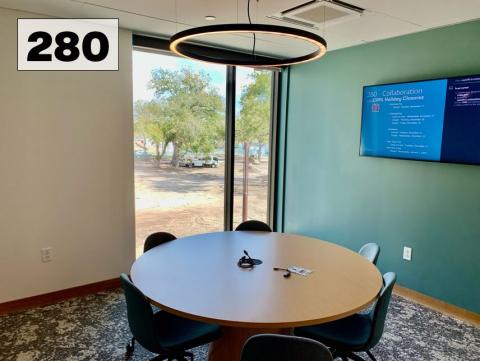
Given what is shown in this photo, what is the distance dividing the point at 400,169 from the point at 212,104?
7.24ft

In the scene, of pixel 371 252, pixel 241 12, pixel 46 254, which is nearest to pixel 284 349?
pixel 371 252

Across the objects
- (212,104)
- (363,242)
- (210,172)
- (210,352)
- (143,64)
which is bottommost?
(210,352)

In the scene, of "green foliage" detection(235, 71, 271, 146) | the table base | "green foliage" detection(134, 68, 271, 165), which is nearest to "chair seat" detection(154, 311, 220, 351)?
the table base

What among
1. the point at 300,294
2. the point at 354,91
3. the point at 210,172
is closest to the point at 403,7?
the point at 354,91

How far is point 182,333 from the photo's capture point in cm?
219

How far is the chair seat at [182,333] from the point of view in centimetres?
209

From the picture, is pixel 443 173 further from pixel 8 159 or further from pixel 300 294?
pixel 8 159

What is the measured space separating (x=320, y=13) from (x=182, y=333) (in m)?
2.57

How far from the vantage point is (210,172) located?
4.56 meters

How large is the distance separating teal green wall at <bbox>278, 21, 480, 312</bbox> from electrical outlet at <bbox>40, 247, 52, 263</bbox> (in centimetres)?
287

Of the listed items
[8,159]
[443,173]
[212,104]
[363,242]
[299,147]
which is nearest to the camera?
[8,159]

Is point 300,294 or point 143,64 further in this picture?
point 143,64

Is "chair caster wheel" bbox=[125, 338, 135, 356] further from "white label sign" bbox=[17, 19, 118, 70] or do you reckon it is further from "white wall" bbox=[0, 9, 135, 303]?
"white label sign" bbox=[17, 19, 118, 70]

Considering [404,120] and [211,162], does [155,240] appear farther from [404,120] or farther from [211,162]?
[404,120]
